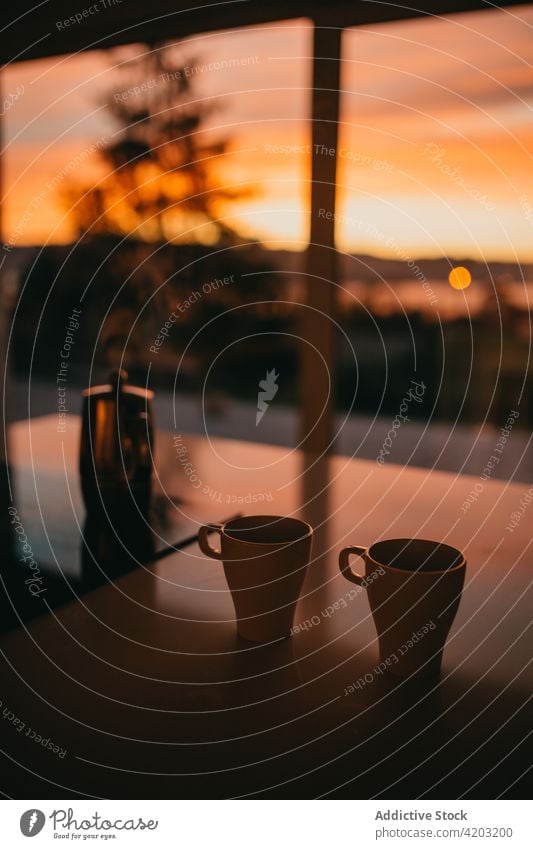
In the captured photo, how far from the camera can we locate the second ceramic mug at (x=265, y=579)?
1.77 ft

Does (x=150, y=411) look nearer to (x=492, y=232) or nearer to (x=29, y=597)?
(x=29, y=597)

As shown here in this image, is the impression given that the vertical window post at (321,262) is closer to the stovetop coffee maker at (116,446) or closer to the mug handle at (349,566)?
the stovetop coffee maker at (116,446)

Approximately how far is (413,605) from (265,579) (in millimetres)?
113

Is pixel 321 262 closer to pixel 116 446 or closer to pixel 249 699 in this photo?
pixel 116 446

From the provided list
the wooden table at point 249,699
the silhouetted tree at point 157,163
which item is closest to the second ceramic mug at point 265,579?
the wooden table at point 249,699

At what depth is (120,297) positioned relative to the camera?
256 cm

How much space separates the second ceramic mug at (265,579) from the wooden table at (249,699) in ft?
0.05

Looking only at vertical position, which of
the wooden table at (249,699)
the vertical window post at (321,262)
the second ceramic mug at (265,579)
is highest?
the vertical window post at (321,262)

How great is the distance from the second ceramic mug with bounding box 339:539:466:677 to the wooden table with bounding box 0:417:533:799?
2 centimetres

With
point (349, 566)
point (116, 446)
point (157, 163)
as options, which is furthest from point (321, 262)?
point (349, 566)

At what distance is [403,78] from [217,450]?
46.9 inches

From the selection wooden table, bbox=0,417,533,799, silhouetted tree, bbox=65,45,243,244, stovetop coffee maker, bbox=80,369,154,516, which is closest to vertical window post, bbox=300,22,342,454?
silhouetted tree, bbox=65,45,243,244

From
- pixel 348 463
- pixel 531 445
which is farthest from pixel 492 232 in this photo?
pixel 348 463

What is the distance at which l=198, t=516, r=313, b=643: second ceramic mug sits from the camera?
54cm
